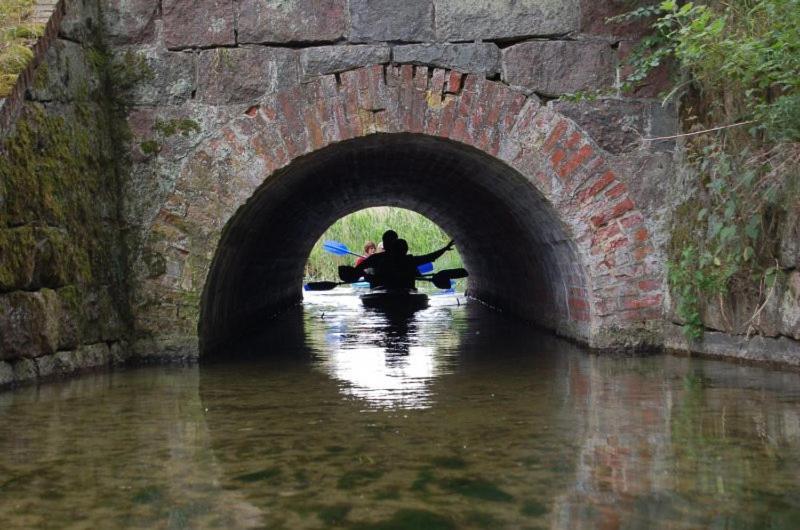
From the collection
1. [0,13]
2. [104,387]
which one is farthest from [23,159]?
[104,387]

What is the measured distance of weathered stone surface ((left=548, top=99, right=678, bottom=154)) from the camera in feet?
21.3

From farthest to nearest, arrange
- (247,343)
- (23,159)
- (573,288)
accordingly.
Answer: (247,343) < (573,288) < (23,159)

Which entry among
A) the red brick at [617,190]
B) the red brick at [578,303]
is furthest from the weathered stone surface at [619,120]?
the red brick at [578,303]

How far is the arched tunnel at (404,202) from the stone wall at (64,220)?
775mm

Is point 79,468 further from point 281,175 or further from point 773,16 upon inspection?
point 773,16

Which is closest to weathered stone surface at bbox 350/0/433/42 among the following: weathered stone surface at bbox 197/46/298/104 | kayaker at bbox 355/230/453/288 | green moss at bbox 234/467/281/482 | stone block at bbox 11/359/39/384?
weathered stone surface at bbox 197/46/298/104

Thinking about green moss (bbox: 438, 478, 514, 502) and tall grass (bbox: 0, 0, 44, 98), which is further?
tall grass (bbox: 0, 0, 44, 98)

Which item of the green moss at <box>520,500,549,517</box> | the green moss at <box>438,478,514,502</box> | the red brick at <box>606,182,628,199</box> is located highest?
the red brick at <box>606,182,628,199</box>

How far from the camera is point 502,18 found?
21.2ft

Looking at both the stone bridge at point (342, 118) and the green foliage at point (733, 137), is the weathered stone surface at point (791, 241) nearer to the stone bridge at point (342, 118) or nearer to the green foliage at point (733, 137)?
the green foliage at point (733, 137)

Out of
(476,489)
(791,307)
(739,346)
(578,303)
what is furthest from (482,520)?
(578,303)

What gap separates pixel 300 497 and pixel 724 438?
1.84m

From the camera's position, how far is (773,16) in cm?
507

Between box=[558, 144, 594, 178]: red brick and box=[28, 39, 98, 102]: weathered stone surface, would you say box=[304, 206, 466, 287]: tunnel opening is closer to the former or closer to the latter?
box=[558, 144, 594, 178]: red brick
